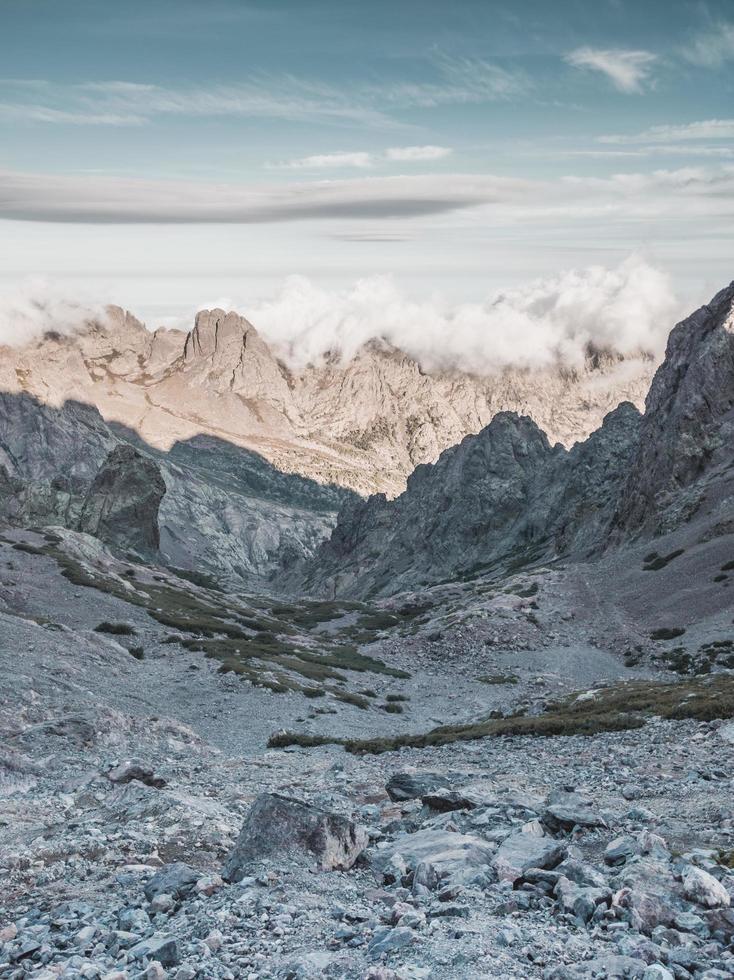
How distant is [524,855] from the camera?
14461 mm

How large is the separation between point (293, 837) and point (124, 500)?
15781 centimetres

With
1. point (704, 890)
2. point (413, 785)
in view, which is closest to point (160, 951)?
point (704, 890)

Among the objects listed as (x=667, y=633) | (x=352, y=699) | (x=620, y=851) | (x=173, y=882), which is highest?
(x=620, y=851)

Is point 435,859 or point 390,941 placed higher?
point 390,941

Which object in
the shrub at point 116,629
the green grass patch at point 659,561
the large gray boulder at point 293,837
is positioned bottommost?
the shrub at point 116,629

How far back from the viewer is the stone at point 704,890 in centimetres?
1178

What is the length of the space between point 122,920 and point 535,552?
173m

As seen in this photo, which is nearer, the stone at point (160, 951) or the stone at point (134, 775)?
the stone at point (160, 951)

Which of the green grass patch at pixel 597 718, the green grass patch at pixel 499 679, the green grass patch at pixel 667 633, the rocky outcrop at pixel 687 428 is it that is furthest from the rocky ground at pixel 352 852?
the rocky outcrop at pixel 687 428

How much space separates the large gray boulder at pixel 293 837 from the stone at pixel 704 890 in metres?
6.05

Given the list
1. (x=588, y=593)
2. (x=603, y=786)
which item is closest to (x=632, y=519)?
(x=588, y=593)

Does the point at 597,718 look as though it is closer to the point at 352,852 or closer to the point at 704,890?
the point at 352,852

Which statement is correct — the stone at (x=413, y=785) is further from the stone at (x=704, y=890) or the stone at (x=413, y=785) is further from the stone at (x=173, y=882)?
the stone at (x=704, y=890)

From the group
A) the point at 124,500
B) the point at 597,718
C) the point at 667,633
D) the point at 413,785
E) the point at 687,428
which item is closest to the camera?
the point at 413,785
